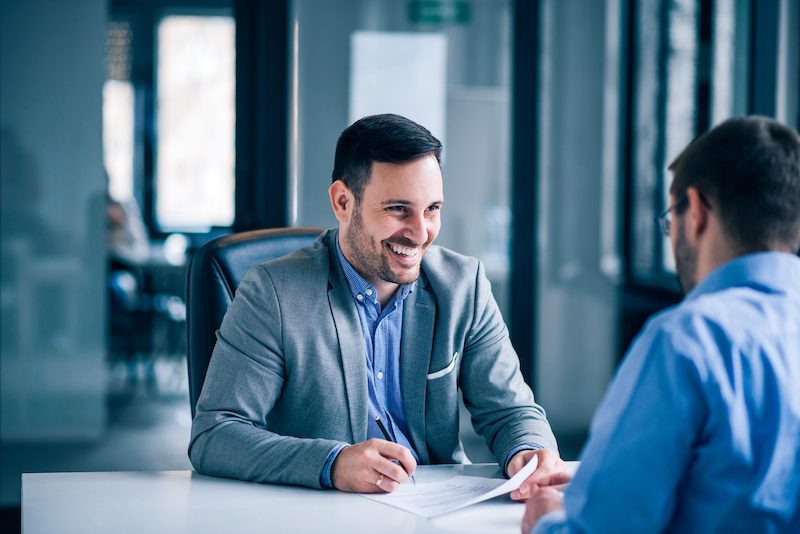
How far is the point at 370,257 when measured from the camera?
60.4 inches

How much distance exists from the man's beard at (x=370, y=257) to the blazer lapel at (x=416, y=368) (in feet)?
0.28

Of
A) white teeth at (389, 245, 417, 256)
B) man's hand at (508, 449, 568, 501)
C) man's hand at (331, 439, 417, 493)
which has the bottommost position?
man's hand at (508, 449, 568, 501)

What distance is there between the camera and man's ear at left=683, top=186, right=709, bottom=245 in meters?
0.87

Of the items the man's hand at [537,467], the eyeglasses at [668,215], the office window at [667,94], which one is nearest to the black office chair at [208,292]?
the man's hand at [537,467]

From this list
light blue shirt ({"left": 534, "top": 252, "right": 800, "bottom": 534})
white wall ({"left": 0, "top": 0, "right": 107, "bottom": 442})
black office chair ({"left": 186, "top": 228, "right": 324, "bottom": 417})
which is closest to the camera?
light blue shirt ({"left": 534, "top": 252, "right": 800, "bottom": 534})

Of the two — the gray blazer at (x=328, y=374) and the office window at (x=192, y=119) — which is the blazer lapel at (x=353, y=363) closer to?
the gray blazer at (x=328, y=374)

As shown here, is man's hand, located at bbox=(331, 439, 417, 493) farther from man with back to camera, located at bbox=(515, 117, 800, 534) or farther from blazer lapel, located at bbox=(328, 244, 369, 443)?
man with back to camera, located at bbox=(515, 117, 800, 534)

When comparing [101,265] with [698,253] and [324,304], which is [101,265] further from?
[698,253]

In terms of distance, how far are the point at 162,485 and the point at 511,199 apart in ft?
8.92

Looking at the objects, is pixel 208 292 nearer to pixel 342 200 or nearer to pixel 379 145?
pixel 342 200

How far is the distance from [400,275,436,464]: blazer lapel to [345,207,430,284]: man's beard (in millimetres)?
86

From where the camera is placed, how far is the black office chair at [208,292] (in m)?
1.63

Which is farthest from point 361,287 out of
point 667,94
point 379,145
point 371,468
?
point 667,94

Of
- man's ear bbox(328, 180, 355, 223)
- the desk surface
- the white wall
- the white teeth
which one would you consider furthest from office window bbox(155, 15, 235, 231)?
the desk surface
